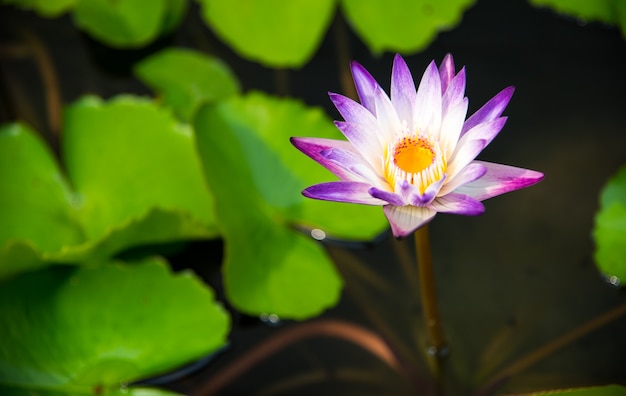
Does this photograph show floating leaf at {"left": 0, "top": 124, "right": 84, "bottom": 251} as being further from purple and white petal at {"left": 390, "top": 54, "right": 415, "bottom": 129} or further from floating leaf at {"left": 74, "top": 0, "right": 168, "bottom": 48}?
purple and white petal at {"left": 390, "top": 54, "right": 415, "bottom": 129}

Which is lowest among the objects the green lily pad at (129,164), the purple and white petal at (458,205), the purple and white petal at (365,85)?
the green lily pad at (129,164)

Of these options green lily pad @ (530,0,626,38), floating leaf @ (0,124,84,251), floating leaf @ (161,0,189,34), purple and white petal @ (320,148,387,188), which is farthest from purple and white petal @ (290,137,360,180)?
floating leaf @ (161,0,189,34)

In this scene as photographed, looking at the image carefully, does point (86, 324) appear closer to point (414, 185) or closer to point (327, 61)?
point (414, 185)

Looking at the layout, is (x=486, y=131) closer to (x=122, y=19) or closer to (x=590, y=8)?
(x=590, y=8)

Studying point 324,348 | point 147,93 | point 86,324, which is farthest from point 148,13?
point 324,348

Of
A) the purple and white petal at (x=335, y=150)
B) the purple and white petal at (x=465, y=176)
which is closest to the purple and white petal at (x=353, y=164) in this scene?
the purple and white petal at (x=335, y=150)

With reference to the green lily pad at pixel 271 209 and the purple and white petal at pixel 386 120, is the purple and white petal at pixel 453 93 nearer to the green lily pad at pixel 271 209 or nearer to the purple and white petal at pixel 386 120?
the purple and white petal at pixel 386 120

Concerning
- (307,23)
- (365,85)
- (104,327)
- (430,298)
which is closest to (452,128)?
(365,85)
